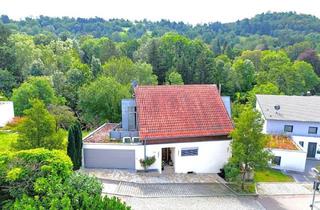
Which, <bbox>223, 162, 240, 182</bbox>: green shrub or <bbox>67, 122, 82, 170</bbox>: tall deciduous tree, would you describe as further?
<bbox>223, 162, 240, 182</bbox>: green shrub

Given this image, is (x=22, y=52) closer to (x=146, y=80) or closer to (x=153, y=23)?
(x=146, y=80)

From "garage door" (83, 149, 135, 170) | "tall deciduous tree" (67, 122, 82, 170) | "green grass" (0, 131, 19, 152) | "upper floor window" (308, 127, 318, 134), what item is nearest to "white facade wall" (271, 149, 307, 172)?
"upper floor window" (308, 127, 318, 134)

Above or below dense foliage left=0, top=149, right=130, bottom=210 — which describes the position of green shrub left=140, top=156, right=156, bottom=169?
below

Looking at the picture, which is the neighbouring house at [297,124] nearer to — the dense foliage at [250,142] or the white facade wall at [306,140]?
the white facade wall at [306,140]

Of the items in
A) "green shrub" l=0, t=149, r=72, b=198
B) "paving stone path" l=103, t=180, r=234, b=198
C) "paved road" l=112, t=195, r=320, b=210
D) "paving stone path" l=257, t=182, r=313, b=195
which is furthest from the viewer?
"paving stone path" l=257, t=182, r=313, b=195

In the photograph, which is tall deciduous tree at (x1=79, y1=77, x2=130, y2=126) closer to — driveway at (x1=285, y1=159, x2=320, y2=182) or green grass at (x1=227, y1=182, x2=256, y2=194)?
green grass at (x1=227, y1=182, x2=256, y2=194)

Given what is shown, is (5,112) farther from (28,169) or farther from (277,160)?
(277,160)

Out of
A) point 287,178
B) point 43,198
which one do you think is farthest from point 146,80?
point 43,198
